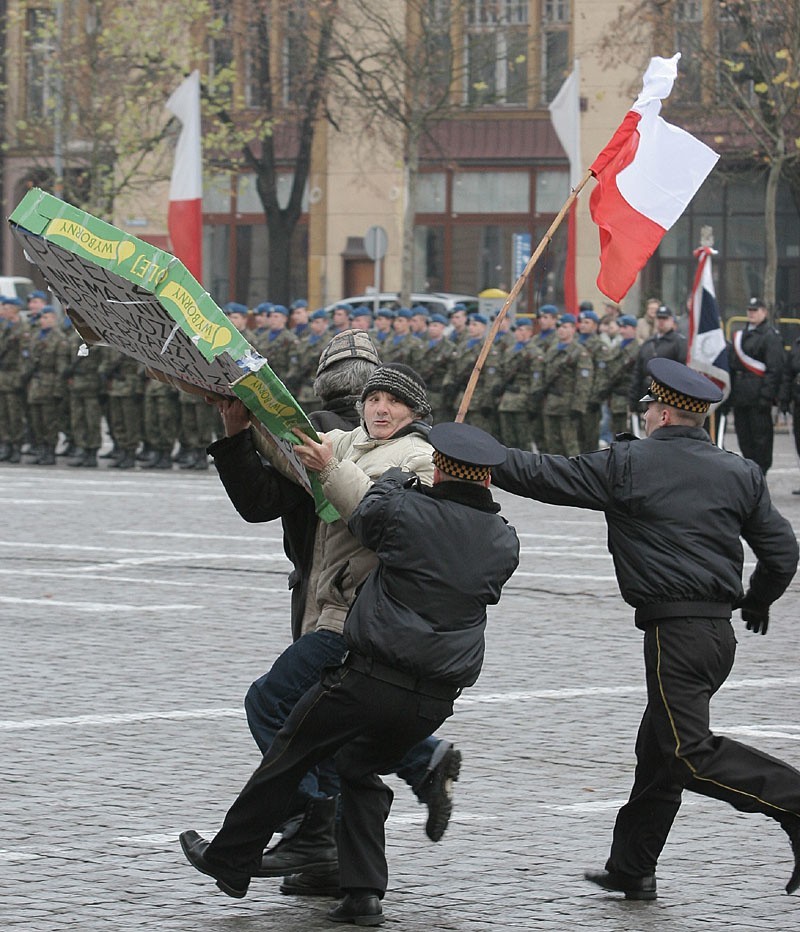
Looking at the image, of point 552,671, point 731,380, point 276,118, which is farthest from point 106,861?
point 276,118

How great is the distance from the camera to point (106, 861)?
665 centimetres

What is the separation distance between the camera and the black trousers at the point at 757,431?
21.1 meters

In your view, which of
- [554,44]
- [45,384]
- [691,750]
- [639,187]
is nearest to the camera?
[691,750]

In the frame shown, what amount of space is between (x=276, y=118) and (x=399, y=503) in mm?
35090

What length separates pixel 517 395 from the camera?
23797 millimetres

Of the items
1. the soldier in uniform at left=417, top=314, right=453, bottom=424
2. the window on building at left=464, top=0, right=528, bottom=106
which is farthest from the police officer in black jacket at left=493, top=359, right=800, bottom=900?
the window on building at left=464, top=0, right=528, bottom=106

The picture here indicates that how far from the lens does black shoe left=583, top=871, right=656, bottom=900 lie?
639 centimetres

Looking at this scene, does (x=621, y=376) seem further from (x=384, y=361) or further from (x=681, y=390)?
(x=681, y=390)

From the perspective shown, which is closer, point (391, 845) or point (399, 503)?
point (399, 503)

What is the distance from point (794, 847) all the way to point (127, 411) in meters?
18.9

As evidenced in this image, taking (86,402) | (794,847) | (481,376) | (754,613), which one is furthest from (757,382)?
(794,847)

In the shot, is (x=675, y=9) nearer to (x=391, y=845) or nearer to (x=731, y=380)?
(x=731, y=380)

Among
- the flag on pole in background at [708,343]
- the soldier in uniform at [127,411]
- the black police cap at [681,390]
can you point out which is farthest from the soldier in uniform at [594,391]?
the black police cap at [681,390]

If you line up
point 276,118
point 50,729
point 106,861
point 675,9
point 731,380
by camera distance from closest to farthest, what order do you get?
point 106,861 < point 50,729 < point 731,380 < point 675,9 < point 276,118
